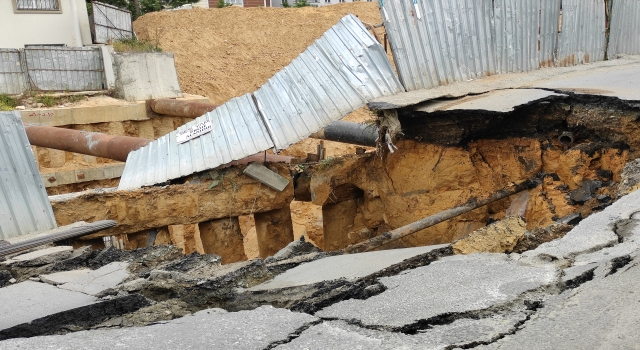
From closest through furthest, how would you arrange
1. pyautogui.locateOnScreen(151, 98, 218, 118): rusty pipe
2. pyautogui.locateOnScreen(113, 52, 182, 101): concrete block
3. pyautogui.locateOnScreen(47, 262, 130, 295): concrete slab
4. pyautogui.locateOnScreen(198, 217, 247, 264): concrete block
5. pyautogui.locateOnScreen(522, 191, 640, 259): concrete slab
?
1. pyautogui.locateOnScreen(522, 191, 640, 259): concrete slab
2. pyautogui.locateOnScreen(47, 262, 130, 295): concrete slab
3. pyautogui.locateOnScreen(198, 217, 247, 264): concrete block
4. pyautogui.locateOnScreen(151, 98, 218, 118): rusty pipe
5. pyautogui.locateOnScreen(113, 52, 182, 101): concrete block

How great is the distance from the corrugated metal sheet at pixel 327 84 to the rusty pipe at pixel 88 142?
2.42 m

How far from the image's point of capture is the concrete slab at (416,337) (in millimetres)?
2725

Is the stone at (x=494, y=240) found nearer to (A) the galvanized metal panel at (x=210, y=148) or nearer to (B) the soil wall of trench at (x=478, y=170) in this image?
(B) the soil wall of trench at (x=478, y=170)

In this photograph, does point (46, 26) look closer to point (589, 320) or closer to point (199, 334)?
point (199, 334)

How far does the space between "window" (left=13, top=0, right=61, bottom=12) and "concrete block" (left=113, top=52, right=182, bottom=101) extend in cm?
497

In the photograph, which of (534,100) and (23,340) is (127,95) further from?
(23,340)

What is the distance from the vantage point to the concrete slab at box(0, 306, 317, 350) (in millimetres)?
2990

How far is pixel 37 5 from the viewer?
727 inches

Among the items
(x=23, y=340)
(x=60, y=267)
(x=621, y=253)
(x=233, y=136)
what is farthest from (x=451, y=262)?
(x=233, y=136)

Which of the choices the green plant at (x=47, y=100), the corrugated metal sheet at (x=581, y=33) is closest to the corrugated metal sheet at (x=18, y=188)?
the corrugated metal sheet at (x=581, y=33)

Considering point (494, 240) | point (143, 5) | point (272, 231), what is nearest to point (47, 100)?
point (272, 231)

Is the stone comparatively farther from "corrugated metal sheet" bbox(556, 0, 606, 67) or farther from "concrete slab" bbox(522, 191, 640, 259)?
"corrugated metal sheet" bbox(556, 0, 606, 67)

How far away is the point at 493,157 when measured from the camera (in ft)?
24.5

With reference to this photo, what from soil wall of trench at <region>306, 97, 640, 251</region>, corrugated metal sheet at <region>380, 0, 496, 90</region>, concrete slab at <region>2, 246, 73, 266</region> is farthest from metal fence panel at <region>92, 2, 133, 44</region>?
concrete slab at <region>2, 246, 73, 266</region>
